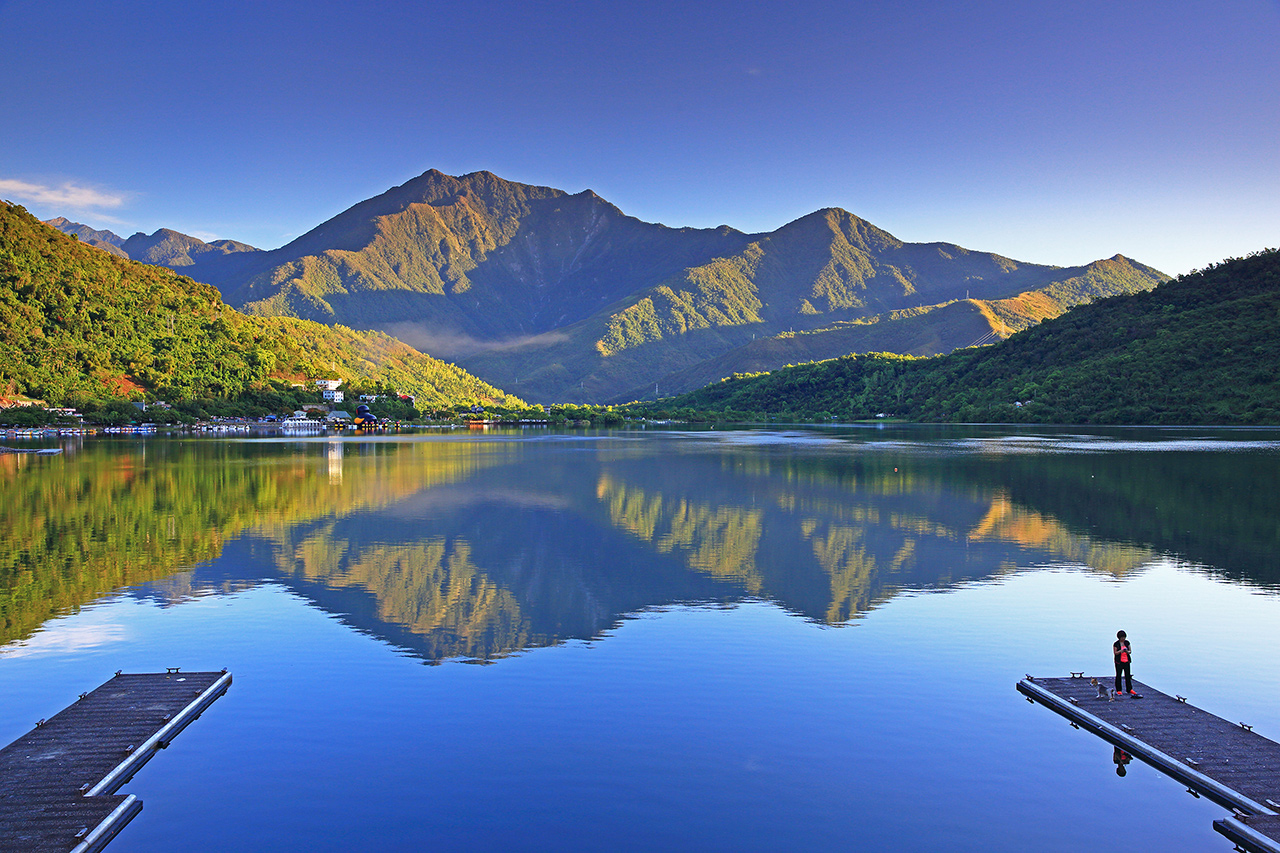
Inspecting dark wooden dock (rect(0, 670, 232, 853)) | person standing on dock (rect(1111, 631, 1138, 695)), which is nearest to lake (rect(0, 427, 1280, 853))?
dark wooden dock (rect(0, 670, 232, 853))

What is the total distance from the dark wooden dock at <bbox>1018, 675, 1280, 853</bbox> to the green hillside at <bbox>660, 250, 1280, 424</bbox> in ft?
323

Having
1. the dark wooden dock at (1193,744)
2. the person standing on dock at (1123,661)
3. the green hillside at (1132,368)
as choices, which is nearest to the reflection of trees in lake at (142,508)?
the dark wooden dock at (1193,744)

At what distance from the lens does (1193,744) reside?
10.8 m

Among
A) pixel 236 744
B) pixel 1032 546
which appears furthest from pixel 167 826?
pixel 1032 546

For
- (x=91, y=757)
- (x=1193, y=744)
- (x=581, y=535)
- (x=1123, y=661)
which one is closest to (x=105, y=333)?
(x=581, y=535)

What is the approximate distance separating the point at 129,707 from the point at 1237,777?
14.0 metres

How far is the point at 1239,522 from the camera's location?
98.1 feet

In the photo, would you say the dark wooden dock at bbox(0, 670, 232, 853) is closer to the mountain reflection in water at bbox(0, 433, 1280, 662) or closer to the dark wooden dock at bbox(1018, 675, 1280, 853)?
the mountain reflection in water at bbox(0, 433, 1280, 662)

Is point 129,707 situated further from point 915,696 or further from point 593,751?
point 915,696

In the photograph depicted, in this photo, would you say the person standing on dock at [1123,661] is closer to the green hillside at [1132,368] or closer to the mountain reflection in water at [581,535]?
the mountain reflection in water at [581,535]

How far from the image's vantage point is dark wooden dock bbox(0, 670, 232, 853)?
28.3 ft

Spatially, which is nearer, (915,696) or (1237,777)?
(1237,777)

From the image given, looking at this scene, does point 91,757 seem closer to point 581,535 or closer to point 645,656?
point 645,656

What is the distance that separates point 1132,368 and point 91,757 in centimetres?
12636
